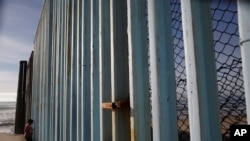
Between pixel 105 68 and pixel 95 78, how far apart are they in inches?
10.2

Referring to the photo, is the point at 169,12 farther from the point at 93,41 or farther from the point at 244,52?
the point at 93,41

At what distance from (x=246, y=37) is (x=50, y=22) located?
17.1ft

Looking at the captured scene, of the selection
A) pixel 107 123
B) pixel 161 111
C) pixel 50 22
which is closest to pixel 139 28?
pixel 161 111

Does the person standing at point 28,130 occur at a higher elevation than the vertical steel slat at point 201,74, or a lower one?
lower

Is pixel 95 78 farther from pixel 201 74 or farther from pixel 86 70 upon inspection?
pixel 201 74

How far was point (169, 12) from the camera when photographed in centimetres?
156

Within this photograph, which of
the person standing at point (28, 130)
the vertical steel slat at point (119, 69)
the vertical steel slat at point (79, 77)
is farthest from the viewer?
the person standing at point (28, 130)

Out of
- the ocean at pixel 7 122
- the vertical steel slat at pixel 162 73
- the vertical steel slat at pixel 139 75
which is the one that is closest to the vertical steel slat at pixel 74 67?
the vertical steel slat at pixel 139 75

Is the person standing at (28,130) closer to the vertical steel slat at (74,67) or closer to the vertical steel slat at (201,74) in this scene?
the vertical steel slat at (74,67)

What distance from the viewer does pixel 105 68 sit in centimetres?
225

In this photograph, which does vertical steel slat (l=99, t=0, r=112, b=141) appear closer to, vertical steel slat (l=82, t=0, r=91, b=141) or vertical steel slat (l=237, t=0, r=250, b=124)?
vertical steel slat (l=82, t=0, r=91, b=141)

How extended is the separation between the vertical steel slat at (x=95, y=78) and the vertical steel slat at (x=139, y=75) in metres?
0.71

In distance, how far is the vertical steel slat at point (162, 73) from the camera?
1.48 metres

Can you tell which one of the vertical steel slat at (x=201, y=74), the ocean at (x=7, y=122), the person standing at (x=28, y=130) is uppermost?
the vertical steel slat at (x=201, y=74)
